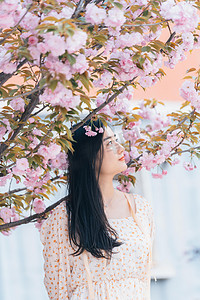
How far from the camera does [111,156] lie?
207 centimetres

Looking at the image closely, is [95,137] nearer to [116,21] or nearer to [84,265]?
[84,265]

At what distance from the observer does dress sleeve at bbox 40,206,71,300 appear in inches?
78.9

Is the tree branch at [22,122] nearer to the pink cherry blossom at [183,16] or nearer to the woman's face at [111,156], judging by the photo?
the woman's face at [111,156]

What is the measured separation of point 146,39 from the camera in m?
1.84

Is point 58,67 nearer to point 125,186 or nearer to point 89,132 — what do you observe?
point 89,132

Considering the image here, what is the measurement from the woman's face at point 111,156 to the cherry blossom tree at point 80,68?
103 millimetres

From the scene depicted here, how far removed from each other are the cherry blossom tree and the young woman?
0.43ft

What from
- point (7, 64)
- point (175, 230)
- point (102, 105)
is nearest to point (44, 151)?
point (102, 105)

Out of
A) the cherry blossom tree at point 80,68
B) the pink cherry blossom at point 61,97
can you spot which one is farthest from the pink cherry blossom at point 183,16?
the pink cherry blossom at point 61,97

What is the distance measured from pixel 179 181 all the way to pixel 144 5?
9.04ft

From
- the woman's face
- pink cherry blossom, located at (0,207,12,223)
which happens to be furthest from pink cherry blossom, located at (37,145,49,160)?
pink cherry blossom, located at (0,207,12,223)

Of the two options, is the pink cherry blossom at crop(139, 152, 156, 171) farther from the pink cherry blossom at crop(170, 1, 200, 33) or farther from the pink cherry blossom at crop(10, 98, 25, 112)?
the pink cherry blossom at crop(170, 1, 200, 33)

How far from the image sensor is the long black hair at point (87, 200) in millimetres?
1969

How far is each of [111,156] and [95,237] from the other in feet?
1.15
